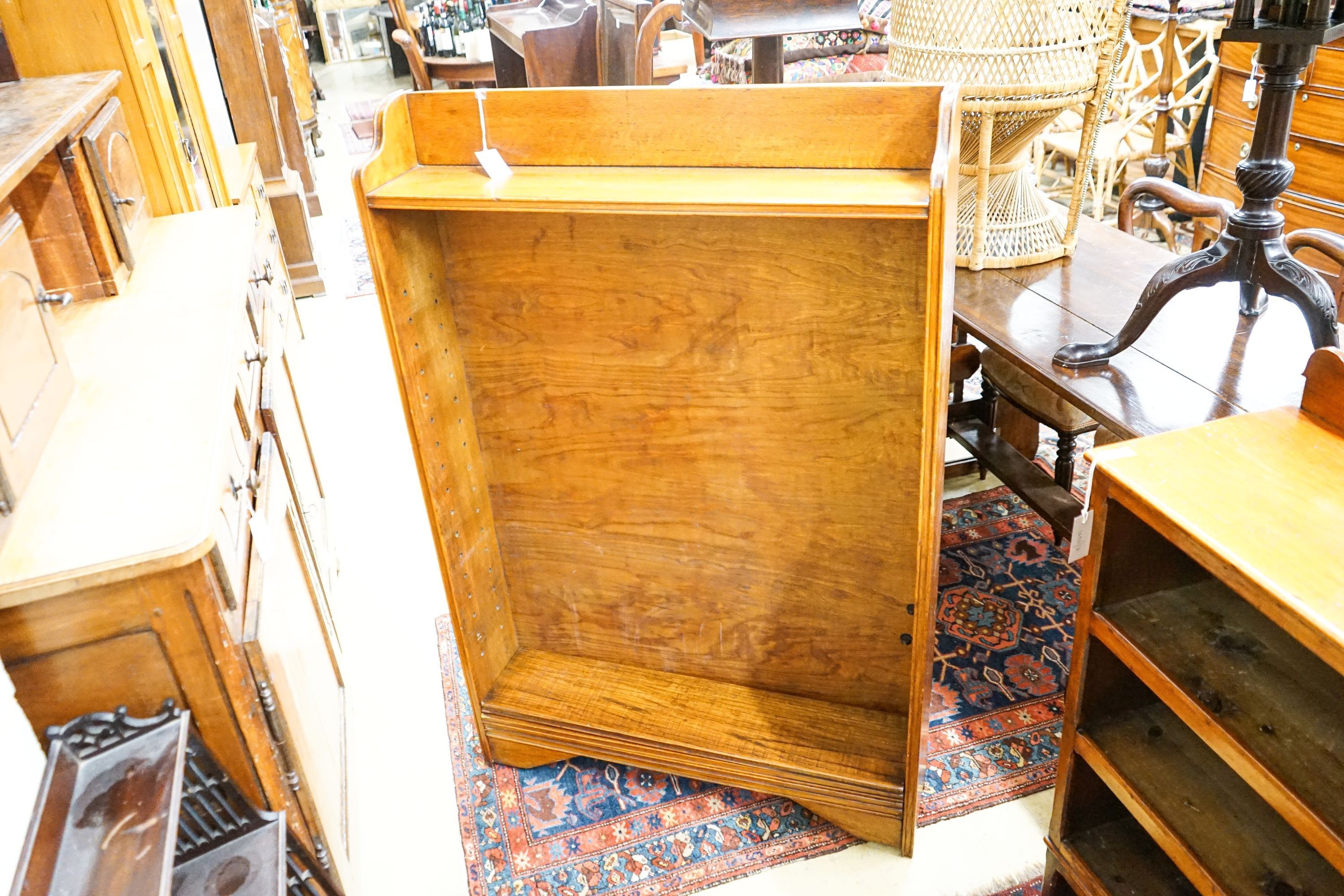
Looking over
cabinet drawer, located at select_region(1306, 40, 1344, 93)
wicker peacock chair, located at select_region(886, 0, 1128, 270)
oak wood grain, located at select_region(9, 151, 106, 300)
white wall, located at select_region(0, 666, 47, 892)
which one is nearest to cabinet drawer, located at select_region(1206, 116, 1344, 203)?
cabinet drawer, located at select_region(1306, 40, 1344, 93)

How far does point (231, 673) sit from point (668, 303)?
33.6 inches

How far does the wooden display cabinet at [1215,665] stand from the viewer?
1.13 meters

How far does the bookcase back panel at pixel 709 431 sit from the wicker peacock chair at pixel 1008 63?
686mm

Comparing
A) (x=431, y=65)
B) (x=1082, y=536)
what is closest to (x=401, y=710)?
(x=1082, y=536)

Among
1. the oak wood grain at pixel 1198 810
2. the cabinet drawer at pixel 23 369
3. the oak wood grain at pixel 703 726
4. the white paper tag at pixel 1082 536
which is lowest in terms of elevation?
the oak wood grain at pixel 703 726

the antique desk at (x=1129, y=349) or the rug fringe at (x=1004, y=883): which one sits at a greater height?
the antique desk at (x=1129, y=349)

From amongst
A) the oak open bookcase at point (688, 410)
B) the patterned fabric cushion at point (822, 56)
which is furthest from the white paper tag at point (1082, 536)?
the patterned fabric cushion at point (822, 56)

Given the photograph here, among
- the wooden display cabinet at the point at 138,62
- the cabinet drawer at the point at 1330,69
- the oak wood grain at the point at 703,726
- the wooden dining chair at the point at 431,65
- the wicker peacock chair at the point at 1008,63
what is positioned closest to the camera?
the oak wood grain at the point at 703,726

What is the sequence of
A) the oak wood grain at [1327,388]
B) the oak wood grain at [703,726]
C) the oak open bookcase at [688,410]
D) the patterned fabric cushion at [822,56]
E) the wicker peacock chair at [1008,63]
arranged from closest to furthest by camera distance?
the oak wood grain at [1327,388], the oak open bookcase at [688,410], the oak wood grain at [703,726], the wicker peacock chair at [1008,63], the patterned fabric cushion at [822,56]

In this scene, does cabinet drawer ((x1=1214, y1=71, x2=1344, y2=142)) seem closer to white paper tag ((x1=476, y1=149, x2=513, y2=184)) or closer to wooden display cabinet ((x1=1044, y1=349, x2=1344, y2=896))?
wooden display cabinet ((x1=1044, y1=349, x2=1344, y2=896))

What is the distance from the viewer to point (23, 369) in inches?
53.1

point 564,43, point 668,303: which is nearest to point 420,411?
point 668,303

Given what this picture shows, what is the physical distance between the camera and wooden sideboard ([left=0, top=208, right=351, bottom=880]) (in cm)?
118

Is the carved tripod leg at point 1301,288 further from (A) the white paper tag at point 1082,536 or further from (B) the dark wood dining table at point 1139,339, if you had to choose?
(A) the white paper tag at point 1082,536
